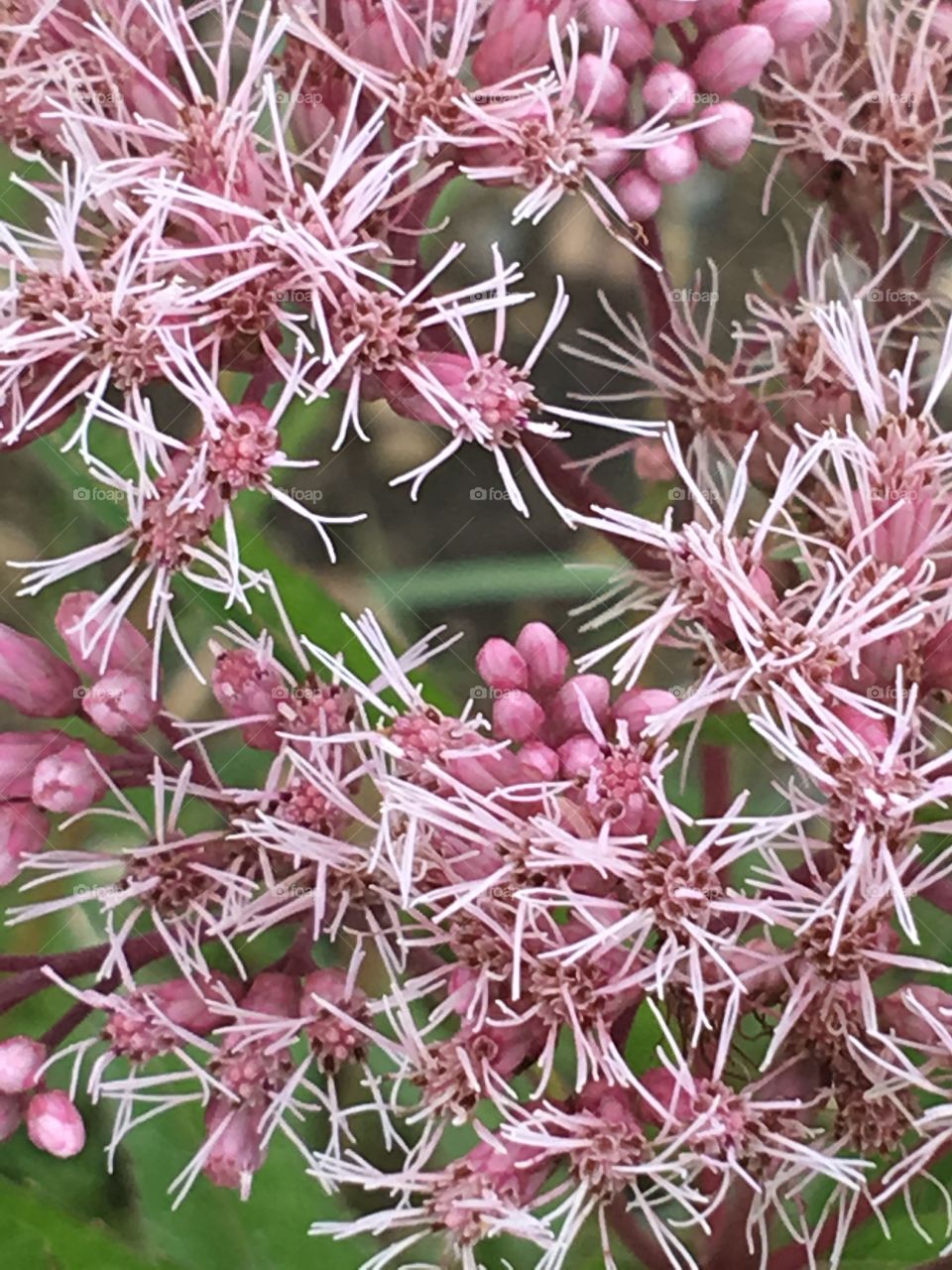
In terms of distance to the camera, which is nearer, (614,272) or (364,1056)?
(364,1056)

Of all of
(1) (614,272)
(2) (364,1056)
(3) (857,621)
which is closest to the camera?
(3) (857,621)

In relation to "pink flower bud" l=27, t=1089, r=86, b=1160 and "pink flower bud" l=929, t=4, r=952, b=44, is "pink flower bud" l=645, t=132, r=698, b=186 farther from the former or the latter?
"pink flower bud" l=27, t=1089, r=86, b=1160

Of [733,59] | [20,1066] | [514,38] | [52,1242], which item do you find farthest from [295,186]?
[52,1242]

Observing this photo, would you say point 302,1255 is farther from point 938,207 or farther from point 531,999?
point 938,207

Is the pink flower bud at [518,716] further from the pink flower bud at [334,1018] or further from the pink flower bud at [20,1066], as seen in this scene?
the pink flower bud at [20,1066]

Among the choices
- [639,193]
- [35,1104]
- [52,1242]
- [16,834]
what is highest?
[639,193]

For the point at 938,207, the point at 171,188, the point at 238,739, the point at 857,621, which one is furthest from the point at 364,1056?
the point at 938,207

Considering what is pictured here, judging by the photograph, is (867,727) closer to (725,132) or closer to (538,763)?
(538,763)
